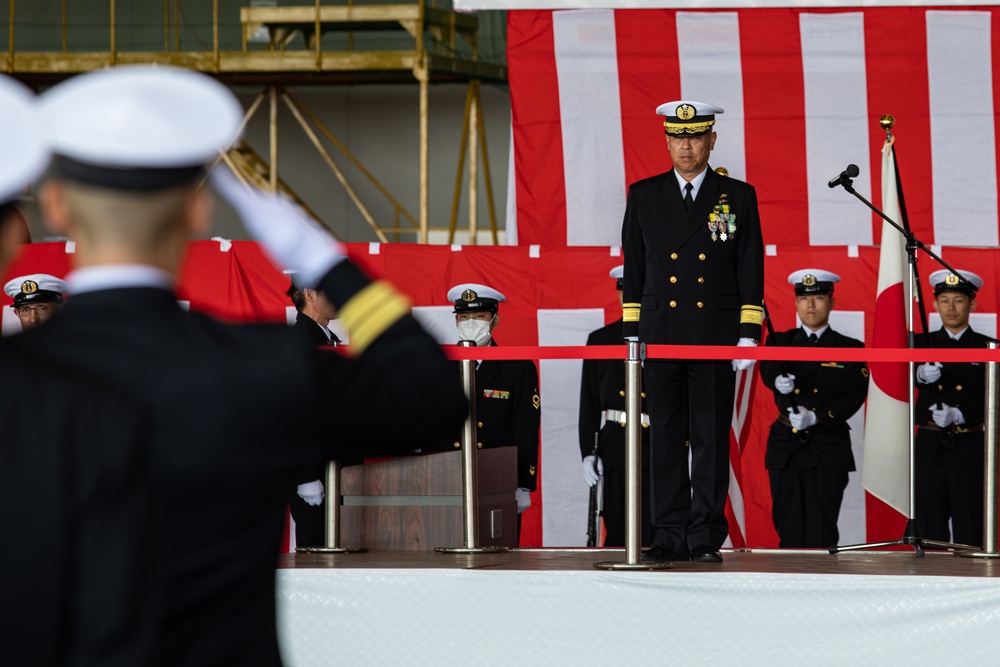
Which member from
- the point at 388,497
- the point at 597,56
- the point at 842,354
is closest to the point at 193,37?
the point at 597,56

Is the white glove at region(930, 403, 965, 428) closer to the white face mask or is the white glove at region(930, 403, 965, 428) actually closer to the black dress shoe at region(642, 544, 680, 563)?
the white face mask

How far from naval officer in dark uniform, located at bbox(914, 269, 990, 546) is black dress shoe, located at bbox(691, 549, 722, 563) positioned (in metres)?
2.11

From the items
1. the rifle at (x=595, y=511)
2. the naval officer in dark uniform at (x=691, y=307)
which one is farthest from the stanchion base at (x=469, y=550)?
the rifle at (x=595, y=511)

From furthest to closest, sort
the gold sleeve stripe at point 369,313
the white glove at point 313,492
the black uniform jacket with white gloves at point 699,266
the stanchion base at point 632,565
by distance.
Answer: the white glove at point 313,492
the black uniform jacket with white gloves at point 699,266
the stanchion base at point 632,565
the gold sleeve stripe at point 369,313

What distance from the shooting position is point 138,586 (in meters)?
1.19

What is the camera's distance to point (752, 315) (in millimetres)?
4637

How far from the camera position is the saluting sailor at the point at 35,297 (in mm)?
6301

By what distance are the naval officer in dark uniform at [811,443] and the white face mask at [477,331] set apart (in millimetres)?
1314

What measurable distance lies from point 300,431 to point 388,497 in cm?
374

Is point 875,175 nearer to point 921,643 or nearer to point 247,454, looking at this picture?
point 921,643

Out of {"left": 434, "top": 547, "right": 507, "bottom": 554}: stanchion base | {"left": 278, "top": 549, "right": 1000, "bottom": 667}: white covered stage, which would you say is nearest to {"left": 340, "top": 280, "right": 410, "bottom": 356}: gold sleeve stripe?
{"left": 278, "top": 549, "right": 1000, "bottom": 667}: white covered stage

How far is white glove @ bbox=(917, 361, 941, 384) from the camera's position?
20.2 ft

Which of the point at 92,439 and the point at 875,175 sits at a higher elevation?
the point at 875,175

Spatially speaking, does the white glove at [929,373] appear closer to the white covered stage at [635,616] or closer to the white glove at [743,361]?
the white glove at [743,361]
